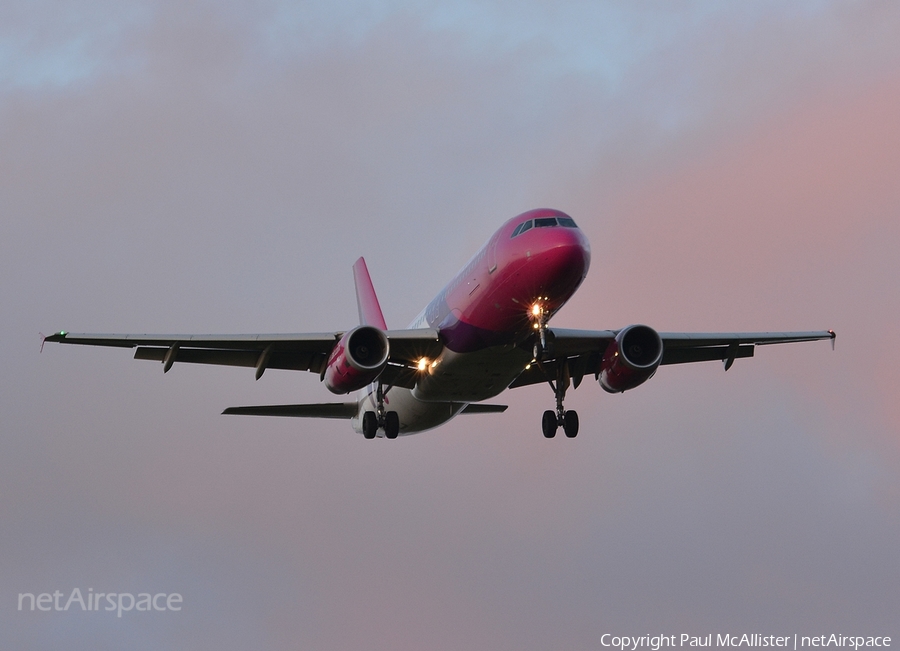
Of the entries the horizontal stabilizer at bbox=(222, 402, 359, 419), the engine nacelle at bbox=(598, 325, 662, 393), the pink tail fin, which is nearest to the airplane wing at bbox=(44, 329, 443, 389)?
the horizontal stabilizer at bbox=(222, 402, 359, 419)

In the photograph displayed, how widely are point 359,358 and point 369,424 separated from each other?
16.0 ft

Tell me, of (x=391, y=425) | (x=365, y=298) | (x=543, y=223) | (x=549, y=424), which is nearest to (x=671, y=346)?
(x=549, y=424)

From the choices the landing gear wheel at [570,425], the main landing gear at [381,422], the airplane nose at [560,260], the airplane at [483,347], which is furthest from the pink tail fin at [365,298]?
the airplane nose at [560,260]

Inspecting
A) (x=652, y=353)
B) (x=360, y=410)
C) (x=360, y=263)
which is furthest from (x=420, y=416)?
(x=360, y=263)

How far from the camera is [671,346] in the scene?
37.1 meters

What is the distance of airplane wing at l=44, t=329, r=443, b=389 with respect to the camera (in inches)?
1262

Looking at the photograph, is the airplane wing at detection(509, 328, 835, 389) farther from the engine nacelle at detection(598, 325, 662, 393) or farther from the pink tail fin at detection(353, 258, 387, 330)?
the pink tail fin at detection(353, 258, 387, 330)

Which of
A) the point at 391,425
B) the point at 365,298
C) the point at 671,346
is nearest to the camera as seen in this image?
the point at 391,425

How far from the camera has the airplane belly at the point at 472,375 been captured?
31.5 metres

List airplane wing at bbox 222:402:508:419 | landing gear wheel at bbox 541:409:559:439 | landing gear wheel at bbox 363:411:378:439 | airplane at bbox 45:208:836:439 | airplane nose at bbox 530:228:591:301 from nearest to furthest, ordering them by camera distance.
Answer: airplane nose at bbox 530:228:591:301
airplane at bbox 45:208:836:439
landing gear wheel at bbox 541:409:559:439
landing gear wheel at bbox 363:411:378:439
airplane wing at bbox 222:402:508:419

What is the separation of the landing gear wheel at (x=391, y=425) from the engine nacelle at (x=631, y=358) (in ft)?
21.7

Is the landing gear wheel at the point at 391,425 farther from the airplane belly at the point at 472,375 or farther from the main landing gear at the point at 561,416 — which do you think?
the main landing gear at the point at 561,416

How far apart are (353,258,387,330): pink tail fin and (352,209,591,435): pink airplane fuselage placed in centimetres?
1117

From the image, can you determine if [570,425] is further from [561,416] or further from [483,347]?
[483,347]
